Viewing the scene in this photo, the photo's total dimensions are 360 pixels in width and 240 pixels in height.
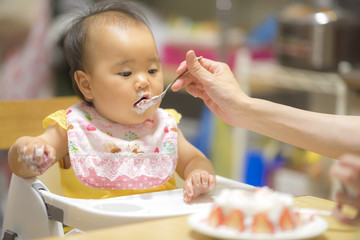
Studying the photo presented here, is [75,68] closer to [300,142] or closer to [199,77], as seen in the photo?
[199,77]

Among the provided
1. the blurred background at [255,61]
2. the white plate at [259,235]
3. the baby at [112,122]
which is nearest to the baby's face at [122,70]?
the baby at [112,122]

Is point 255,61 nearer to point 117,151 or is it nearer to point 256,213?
A: point 117,151

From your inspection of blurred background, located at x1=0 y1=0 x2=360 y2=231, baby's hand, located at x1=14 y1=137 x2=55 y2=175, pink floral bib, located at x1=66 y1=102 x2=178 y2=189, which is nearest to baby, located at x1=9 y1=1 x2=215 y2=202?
pink floral bib, located at x1=66 y1=102 x2=178 y2=189

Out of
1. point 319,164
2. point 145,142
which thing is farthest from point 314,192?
point 145,142

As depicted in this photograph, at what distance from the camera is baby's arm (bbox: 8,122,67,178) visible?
926 millimetres

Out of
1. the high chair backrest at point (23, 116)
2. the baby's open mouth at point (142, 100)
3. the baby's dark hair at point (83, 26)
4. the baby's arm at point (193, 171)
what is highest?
the baby's dark hair at point (83, 26)

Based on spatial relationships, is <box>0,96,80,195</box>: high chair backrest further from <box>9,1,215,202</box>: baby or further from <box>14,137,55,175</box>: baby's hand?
<box>14,137,55,175</box>: baby's hand

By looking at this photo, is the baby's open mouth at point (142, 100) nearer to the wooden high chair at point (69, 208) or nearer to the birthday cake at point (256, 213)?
the wooden high chair at point (69, 208)

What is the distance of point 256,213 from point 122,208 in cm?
29

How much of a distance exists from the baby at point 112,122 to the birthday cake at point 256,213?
37 centimetres

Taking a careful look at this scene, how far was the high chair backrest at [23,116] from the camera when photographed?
52.1 inches

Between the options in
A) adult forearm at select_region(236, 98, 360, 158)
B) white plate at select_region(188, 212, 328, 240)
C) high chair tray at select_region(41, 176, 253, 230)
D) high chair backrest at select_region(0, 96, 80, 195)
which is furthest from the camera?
high chair backrest at select_region(0, 96, 80, 195)

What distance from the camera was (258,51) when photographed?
8.82ft

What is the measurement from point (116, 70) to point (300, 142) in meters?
0.36
